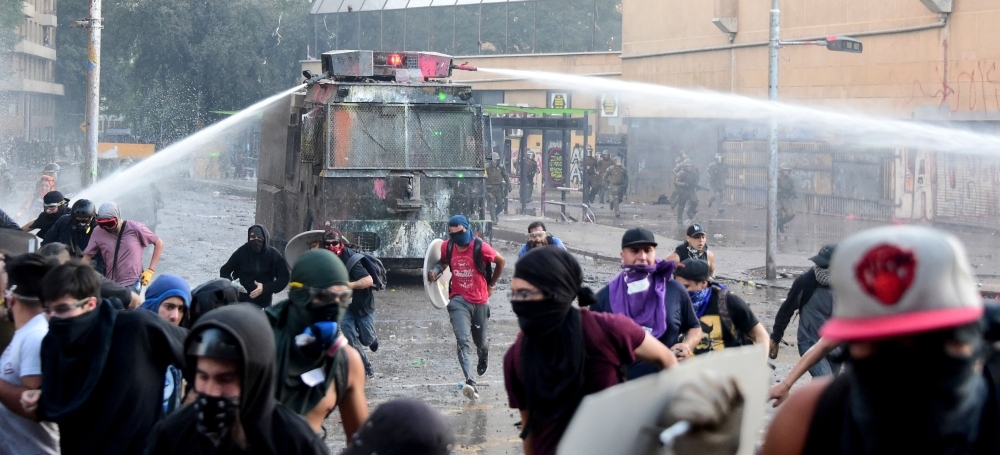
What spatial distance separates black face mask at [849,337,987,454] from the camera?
1752mm

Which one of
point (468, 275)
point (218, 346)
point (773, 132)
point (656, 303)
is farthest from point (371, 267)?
point (773, 132)

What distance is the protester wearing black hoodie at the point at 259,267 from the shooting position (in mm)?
9609

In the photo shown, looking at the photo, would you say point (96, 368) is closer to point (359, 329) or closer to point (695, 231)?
point (695, 231)

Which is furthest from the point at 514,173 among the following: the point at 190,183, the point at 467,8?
the point at 190,183

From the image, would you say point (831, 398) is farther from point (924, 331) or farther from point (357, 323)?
point (357, 323)

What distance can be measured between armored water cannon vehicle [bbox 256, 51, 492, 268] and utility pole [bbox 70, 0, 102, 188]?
318 cm

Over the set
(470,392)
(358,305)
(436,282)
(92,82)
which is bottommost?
(470,392)

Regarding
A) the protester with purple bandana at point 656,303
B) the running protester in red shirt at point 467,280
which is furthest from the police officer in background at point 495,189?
the protester with purple bandana at point 656,303

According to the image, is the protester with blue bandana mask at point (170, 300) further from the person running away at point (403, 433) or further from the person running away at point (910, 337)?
the person running away at point (910, 337)

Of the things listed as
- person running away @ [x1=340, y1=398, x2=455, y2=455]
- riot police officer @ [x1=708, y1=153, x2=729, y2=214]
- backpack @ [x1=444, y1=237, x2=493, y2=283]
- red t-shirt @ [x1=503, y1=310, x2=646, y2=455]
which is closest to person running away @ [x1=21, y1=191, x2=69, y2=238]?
backpack @ [x1=444, y1=237, x2=493, y2=283]

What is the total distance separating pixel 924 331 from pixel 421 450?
114cm

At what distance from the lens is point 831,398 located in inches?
80.4

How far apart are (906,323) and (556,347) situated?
195cm

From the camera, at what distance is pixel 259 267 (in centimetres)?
964
